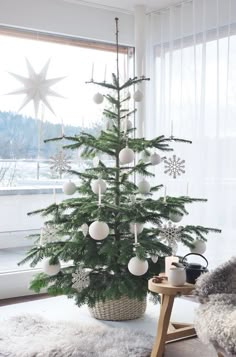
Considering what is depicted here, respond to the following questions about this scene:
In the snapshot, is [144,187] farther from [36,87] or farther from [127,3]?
[127,3]

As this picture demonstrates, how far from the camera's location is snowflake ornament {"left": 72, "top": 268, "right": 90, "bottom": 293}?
2945mm

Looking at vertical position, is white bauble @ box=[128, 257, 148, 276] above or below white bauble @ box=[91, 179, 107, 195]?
below

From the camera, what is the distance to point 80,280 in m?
2.95

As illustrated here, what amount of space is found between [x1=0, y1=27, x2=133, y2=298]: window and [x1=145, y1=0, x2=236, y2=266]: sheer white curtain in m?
0.63

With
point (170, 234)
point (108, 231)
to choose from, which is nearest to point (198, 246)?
point (170, 234)

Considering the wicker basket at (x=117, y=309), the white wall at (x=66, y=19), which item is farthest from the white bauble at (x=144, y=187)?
the white wall at (x=66, y=19)

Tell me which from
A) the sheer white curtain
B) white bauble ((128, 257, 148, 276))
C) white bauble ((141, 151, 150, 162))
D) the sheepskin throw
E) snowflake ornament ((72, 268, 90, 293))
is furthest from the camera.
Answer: the sheer white curtain

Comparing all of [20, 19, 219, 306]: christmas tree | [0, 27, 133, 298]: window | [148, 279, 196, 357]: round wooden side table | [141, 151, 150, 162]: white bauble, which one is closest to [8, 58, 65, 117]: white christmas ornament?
[0, 27, 133, 298]: window

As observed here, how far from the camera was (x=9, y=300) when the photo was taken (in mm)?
3672

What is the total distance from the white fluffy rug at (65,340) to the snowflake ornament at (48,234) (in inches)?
19.0

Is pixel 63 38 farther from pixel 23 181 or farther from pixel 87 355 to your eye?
pixel 87 355

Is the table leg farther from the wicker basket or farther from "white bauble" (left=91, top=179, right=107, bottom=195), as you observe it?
"white bauble" (left=91, top=179, right=107, bottom=195)

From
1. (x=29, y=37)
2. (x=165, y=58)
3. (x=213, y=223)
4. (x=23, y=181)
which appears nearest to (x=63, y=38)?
(x=29, y=37)

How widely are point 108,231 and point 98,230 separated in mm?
77
